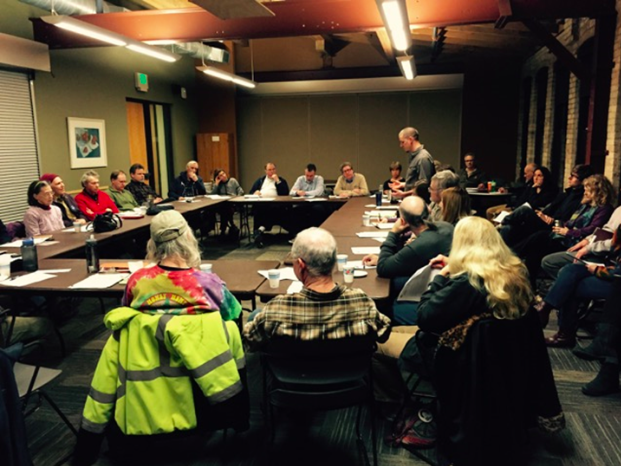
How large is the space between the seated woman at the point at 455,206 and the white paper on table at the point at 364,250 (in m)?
0.57

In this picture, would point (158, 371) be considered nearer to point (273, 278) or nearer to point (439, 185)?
point (273, 278)

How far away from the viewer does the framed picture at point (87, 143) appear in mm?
7594

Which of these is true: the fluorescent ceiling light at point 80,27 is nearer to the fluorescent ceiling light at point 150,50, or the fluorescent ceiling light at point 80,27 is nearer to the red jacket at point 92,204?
the fluorescent ceiling light at point 150,50

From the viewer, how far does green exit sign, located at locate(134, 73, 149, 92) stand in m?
9.27

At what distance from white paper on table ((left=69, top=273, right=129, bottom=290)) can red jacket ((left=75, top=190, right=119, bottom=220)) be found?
304 centimetres

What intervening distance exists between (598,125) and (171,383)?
5.34 meters

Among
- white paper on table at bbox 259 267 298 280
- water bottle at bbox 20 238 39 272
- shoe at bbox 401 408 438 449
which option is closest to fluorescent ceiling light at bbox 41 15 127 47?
water bottle at bbox 20 238 39 272

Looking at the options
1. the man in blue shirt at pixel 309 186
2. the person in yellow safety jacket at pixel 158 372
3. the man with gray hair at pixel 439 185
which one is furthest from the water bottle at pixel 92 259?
the man in blue shirt at pixel 309 186

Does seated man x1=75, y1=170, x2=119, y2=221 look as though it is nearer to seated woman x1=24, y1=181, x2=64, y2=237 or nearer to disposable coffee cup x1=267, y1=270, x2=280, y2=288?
seated woman x1=24, y1=181, x2=64, y2=237

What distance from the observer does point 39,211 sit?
5180mm

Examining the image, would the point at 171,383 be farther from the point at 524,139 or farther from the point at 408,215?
the point at 524,139

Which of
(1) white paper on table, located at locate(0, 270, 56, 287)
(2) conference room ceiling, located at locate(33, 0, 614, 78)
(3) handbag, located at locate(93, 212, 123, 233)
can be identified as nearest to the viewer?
(1) white paper on table, located at locate(0, 270, 56, 287)

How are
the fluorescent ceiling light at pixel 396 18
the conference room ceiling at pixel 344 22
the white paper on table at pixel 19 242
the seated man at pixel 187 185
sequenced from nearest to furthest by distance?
the fluorescent ceiling light at pixel 396 18
the white paper on table at pixel 19 242
the conference room ceiling at pixel 344 22
the seated man at pixel 187 185

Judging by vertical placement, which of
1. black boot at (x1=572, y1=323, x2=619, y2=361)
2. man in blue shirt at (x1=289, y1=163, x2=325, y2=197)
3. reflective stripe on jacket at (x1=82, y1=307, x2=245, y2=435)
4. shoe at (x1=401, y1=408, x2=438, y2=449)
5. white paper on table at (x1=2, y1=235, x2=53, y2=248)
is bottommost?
shoe at (x1=401, y1=408, x2=438, y2=449)
